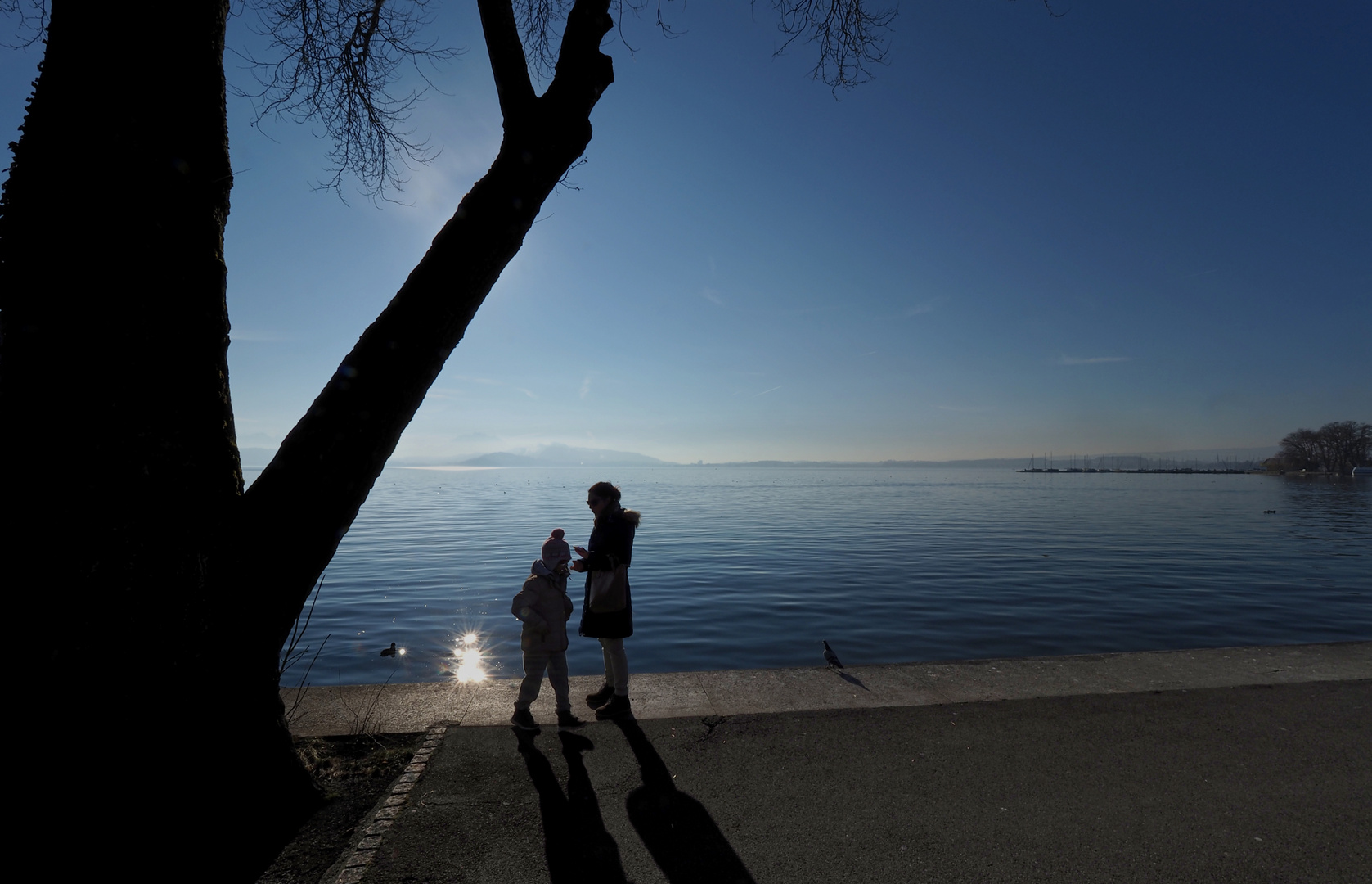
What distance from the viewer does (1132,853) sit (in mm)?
2834

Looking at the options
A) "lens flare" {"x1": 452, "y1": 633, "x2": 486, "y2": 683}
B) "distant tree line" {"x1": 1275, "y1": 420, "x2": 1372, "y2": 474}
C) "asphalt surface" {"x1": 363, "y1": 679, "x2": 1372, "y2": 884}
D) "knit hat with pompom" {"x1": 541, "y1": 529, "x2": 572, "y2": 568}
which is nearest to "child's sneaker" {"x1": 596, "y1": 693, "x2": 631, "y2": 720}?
"asphalt surface" {"x1": 363, "y1": 679, "x2": 1372, "y2": 884}

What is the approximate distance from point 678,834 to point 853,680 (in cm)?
255

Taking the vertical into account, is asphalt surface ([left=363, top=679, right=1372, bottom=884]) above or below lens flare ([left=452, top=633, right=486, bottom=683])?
above

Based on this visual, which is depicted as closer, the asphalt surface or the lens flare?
the asphalt surface

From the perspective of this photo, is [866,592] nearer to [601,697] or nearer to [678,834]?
[601,697]

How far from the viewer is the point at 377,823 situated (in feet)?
10.0

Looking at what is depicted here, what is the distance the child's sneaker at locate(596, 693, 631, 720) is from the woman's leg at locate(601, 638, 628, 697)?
0.05m

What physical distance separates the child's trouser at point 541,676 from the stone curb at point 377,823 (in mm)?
654

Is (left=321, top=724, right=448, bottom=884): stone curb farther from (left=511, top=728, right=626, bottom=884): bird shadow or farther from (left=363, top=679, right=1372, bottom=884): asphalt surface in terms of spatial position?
(left=511, top=728, right=626, bottom=884): bird shadow

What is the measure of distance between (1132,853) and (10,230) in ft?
16.7

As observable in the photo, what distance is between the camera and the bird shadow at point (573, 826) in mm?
2760

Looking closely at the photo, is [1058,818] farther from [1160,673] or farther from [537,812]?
[1160,673]

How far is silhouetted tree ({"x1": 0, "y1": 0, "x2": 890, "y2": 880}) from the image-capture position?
7.64ft

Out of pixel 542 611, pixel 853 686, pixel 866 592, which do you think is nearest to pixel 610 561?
pixel 542 611
